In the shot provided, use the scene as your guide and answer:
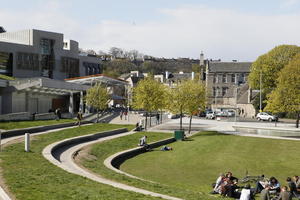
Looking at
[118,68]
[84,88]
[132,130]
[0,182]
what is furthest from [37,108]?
[118,68]

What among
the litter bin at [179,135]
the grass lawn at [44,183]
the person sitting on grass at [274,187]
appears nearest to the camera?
the grass lawn at [44,183]

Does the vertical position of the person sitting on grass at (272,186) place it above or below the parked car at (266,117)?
below

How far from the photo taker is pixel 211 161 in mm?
25438

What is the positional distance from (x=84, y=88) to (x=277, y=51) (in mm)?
42593

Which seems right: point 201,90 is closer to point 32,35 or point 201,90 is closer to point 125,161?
point 125,161

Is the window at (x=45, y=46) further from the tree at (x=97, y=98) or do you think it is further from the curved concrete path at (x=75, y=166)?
the curved concrete path at (x=75, y=166)

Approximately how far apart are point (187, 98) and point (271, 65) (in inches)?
1679

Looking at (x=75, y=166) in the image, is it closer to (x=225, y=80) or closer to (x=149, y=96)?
(x=149, y=96)

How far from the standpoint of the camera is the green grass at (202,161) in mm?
19859

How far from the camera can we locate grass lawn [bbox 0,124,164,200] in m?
12.3

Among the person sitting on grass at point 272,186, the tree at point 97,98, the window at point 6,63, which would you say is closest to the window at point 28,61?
the window at point 6,63

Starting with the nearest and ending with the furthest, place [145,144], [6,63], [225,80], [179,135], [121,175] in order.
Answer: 1. [121,175]
2. [145,144]
3. [179,135]
4. [6,63]
5. [225,80]

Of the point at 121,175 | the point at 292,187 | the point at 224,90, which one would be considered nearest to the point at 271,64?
the point at 224,90

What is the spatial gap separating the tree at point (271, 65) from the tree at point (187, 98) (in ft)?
130
